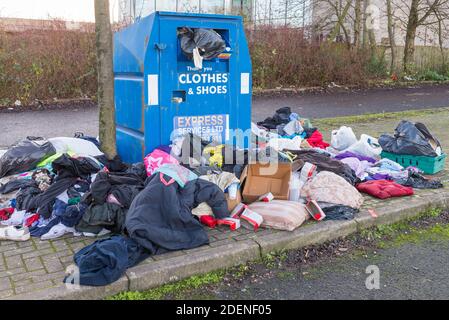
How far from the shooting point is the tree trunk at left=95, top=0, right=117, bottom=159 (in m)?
5.09

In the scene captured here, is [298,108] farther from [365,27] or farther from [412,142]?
[365,27]

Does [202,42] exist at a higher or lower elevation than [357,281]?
higher

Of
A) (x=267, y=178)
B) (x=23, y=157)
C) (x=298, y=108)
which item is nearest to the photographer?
(x=267, y=178)

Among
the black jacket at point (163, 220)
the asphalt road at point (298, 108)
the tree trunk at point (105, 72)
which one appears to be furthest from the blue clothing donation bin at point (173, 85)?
the asphalt road at point (298, 108)

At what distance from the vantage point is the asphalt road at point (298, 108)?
9617mm

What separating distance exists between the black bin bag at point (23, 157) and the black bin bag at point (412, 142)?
4194mm

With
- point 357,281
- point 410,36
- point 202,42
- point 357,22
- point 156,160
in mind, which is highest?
point 357,22

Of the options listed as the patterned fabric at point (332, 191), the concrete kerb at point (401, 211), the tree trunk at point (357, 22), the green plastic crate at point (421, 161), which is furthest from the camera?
the tree trunk at point (357, 22)

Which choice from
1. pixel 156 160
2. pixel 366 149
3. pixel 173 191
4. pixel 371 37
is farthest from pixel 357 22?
pixel 173 191

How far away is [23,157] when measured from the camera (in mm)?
5441

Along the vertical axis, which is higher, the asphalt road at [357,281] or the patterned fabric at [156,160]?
the patterned fabric at [156,160]

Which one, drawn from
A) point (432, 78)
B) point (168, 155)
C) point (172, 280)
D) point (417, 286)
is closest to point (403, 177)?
point (417, 286)

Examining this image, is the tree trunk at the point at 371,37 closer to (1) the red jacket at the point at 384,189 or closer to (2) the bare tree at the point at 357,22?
(2) the bare tree at the point at 357,22

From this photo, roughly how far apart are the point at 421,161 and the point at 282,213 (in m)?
2.72
